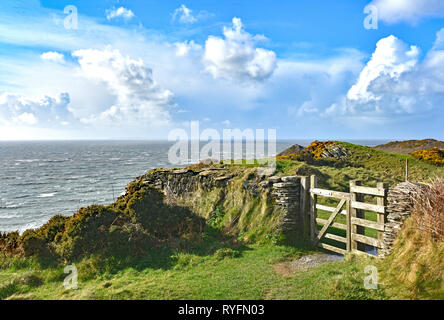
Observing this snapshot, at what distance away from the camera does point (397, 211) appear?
8633 millimetres

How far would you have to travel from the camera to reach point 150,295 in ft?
25.0

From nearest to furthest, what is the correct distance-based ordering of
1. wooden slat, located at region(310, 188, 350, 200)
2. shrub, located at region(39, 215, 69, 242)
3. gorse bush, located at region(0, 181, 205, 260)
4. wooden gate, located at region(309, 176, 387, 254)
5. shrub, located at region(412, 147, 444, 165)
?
wooden gate, located at region(309, 176, 387, 254)
gorse bush, located at region(0, 181, 205, 260)
wooden slat, located at region(310, 188, 350, 200)
shrub, located at region(39, 215, 69, 242)
shrub, located at region(412, 147, 444, 165)

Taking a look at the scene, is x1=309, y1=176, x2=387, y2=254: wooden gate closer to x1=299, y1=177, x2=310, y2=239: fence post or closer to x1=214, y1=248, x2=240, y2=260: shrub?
x1=299, y1=177, x2=310, y2=239: fence post

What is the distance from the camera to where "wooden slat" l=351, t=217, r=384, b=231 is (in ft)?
31.0

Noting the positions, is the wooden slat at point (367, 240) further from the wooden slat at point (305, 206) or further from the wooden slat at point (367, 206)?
the wooden slat at point (305, 206)

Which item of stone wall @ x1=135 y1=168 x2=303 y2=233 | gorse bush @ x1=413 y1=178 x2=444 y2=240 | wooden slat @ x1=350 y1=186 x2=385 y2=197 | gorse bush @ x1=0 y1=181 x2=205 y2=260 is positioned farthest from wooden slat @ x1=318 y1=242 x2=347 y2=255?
gorse bush @ x1=0 y1=181 x2=205 y2=260

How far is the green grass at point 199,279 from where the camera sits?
297 inches

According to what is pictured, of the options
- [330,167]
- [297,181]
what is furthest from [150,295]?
[330,167]

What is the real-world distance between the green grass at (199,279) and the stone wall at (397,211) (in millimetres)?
835

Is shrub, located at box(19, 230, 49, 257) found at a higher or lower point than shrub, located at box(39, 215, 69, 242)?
lower

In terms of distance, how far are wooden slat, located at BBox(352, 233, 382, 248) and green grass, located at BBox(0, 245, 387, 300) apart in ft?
3.05

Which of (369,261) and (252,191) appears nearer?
(369,261)
